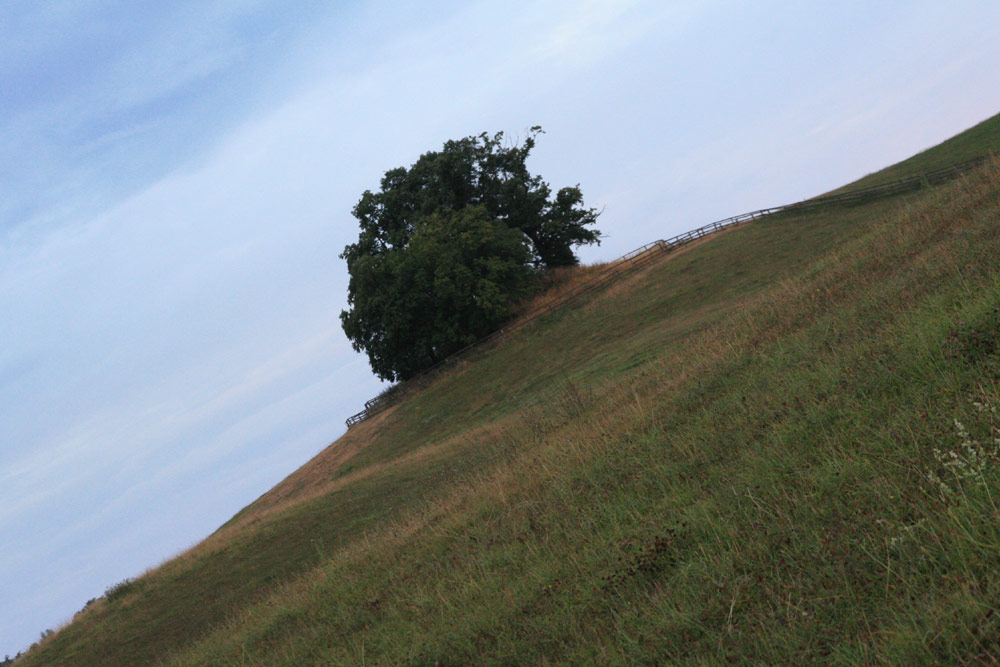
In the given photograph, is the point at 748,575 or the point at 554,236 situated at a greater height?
the point at 554,236

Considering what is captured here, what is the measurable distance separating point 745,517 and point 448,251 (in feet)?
158

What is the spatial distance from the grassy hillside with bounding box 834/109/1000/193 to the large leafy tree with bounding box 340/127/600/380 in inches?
970

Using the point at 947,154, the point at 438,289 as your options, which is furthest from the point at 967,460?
the point at 947,154

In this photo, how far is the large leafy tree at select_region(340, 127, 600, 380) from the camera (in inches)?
2108

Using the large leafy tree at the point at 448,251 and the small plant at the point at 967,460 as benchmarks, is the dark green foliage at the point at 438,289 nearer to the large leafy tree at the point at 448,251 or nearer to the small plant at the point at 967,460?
the large leafy tree at the point at 448,251

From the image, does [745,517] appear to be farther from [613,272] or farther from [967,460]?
[613,272]

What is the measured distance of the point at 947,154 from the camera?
153ft

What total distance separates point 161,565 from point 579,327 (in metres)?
28.4

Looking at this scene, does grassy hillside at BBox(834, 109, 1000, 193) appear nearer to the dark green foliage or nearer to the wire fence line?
the wire fence line

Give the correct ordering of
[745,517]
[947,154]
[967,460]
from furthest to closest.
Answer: [947,154], [745,517], [967,460]

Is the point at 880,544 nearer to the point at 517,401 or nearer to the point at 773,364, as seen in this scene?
the point at 773,364

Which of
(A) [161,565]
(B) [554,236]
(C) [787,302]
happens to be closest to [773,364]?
(C) [787,302]

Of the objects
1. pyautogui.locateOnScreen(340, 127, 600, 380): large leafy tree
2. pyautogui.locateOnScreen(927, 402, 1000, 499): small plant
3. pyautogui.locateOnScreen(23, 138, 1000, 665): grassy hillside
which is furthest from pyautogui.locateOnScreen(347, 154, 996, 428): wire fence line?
pyautogui.locateOnScreen(927, 402, 1000, 499): small plant

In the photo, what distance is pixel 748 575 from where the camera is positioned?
557 centimetres
